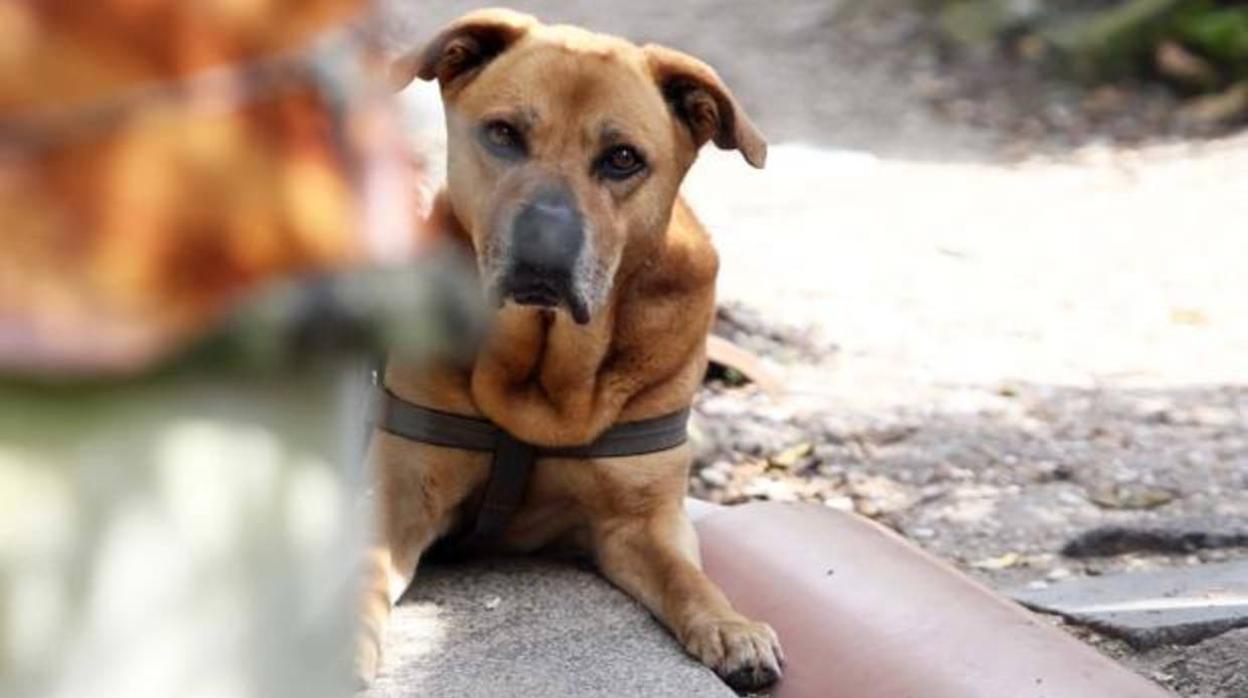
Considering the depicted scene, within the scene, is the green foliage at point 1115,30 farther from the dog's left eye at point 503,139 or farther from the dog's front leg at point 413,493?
the dog's front leg at point 413,493

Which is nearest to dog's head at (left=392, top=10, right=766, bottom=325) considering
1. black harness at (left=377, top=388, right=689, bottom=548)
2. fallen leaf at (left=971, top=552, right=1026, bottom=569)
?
black harness at (left=377, top=388, right=689, bottom=548)

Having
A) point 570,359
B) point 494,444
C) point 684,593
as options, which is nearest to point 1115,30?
point 570,359

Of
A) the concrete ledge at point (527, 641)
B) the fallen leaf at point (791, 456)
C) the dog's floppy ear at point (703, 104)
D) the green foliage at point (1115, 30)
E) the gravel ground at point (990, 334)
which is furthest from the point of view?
the green foliage at point (1115, 30)

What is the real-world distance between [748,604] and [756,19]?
9.66m

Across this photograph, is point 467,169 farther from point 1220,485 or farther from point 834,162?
point 834,162

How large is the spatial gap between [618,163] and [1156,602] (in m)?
1.46

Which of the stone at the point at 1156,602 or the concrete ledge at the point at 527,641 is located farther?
the stone at the point at 1156,602

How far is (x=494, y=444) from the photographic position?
15.0ft

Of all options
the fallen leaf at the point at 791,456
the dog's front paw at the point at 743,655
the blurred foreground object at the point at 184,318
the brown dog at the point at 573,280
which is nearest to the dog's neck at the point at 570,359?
the brown dog at the point at 573,280

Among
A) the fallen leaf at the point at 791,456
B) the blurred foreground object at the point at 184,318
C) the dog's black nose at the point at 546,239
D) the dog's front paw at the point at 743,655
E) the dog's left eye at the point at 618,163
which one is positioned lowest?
the fallen leaf at the point at 791,456

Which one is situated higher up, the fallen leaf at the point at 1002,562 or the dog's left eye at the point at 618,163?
the dog's left eye at the point at 618,163

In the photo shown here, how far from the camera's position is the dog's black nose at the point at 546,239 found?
4340 millimetres

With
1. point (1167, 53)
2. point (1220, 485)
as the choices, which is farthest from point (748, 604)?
point (1167, 53)

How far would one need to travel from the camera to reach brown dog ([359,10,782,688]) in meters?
4.42
